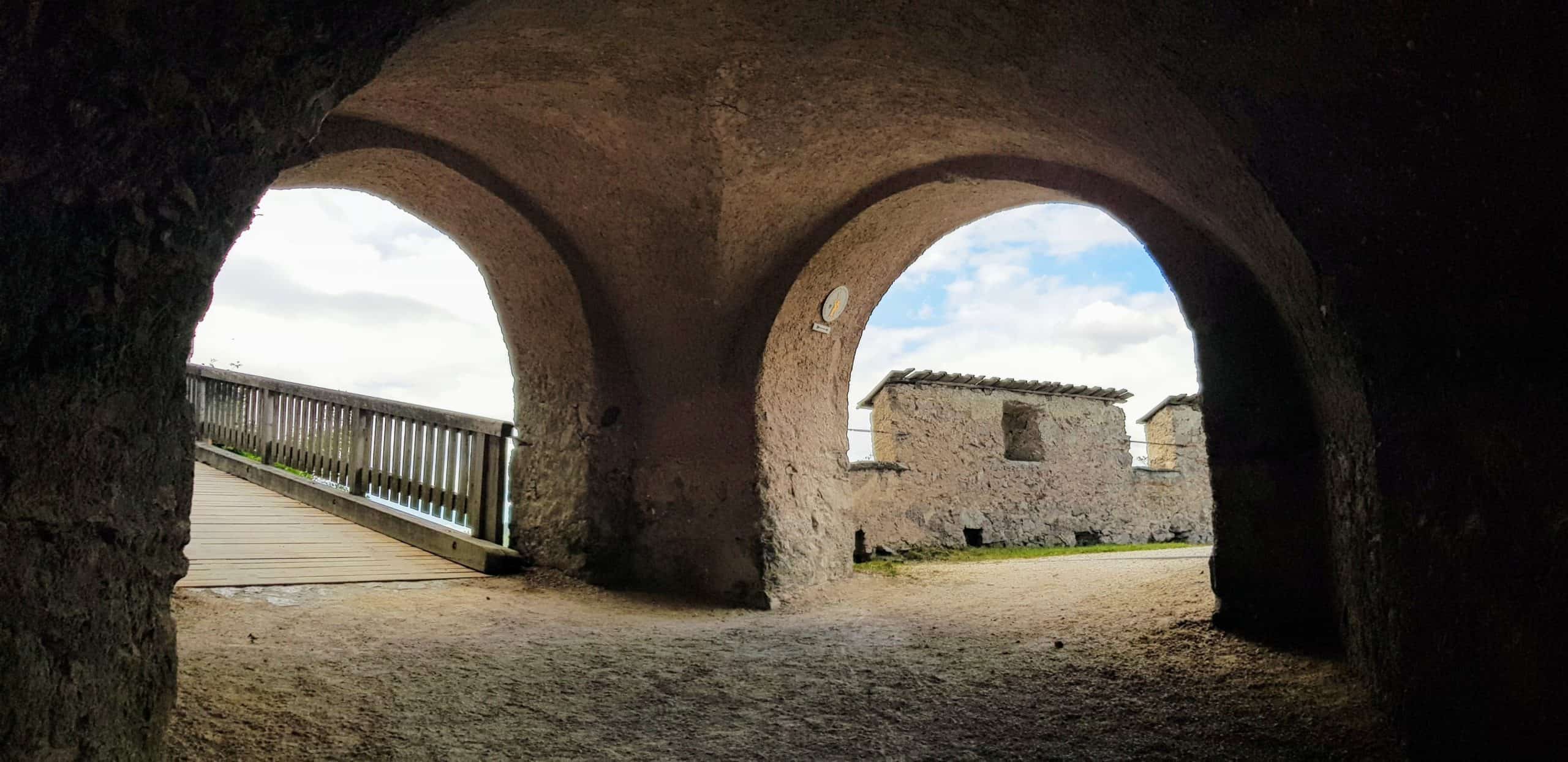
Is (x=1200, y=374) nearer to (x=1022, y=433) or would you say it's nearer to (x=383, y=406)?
(x=383, y=406)

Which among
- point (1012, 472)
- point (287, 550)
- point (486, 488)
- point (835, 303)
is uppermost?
point (835, 303)

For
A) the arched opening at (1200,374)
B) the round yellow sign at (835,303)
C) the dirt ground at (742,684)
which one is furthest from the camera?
the round yellow sign at (835,303)

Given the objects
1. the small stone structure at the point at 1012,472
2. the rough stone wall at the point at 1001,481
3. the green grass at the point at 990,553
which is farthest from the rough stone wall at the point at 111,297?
the rough stone wall at the point at 1001,481

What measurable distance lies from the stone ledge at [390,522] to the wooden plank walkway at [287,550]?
65mm

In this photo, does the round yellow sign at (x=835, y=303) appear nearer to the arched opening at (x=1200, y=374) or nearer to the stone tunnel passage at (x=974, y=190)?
the arched opening at (x=1200, y=374)

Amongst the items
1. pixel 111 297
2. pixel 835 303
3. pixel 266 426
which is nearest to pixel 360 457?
pixel 266 426

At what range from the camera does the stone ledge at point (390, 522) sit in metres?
5.49

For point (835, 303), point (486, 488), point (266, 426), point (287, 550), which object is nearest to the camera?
point (287, 550)

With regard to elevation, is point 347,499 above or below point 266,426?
below

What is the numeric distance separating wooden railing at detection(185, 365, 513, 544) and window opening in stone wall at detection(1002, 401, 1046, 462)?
5.84 metres

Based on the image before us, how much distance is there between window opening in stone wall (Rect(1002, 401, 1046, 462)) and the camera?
9844 mm

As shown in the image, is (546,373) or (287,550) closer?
(287,550)

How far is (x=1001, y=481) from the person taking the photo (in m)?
9.25

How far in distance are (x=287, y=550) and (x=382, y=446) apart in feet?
4.40
